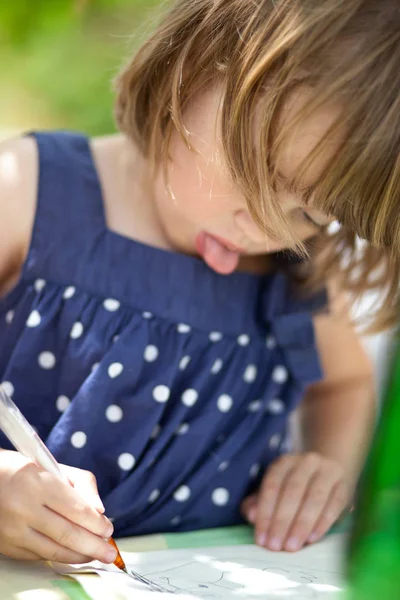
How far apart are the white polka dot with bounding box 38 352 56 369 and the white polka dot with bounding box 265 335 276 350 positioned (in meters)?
0.28

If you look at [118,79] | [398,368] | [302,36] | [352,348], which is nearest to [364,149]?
[302,36]

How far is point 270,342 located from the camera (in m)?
1.04

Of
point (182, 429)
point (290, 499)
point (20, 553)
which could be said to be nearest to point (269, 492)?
point (290, 499)

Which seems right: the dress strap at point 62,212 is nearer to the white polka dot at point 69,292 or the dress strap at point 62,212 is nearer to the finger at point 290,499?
the white polka dot at point 69,292

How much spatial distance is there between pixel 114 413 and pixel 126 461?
0.06m

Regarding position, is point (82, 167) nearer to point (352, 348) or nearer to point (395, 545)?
point (352, 348)

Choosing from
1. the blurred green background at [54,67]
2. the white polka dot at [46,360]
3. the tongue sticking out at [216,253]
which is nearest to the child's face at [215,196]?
the tongue sticking out at [216,253]

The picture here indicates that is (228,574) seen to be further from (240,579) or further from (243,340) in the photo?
(243,340)

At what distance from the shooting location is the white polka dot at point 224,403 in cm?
97

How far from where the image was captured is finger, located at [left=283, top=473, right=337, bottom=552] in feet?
2.90

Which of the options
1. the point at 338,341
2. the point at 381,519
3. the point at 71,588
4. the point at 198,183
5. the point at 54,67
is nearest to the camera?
the point at 381,519

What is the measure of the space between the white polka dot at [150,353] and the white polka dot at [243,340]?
12cm

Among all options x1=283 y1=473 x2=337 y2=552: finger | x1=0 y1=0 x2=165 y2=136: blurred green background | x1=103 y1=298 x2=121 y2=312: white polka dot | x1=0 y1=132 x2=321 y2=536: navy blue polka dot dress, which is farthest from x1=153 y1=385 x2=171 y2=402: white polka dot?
x1=0 y1=0 x2=165 y2=136: blurred green background

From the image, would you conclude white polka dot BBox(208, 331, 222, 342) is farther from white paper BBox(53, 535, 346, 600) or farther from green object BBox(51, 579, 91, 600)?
green object BBox(51, 579, 91, 600)
